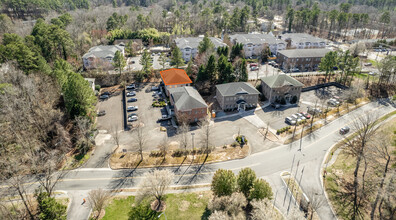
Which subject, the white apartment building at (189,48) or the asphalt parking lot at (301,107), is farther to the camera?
the white apartment building at (189,48)

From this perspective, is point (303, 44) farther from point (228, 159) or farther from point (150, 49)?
point (228, 159)

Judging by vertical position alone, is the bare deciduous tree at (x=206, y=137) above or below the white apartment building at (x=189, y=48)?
below

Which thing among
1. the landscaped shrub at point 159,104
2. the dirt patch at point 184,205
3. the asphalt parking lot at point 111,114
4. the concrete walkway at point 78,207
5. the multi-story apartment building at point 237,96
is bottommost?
the concrete walkway at point 78,207

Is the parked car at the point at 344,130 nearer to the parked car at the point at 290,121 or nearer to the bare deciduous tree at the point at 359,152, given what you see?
the bare deciduous tree at the point at 359,152

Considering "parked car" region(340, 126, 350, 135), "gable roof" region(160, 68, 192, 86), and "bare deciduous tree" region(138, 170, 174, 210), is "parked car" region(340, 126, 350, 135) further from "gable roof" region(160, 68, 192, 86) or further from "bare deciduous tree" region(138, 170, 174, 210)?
"gable roof" region(160, 68, 192, 86)

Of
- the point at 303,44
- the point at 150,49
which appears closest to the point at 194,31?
the point at 150,49

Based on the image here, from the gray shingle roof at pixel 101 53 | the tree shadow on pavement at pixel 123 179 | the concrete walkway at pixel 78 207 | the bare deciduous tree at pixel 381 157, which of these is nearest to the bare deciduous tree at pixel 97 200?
the concrete walkway at pixel 78 207
